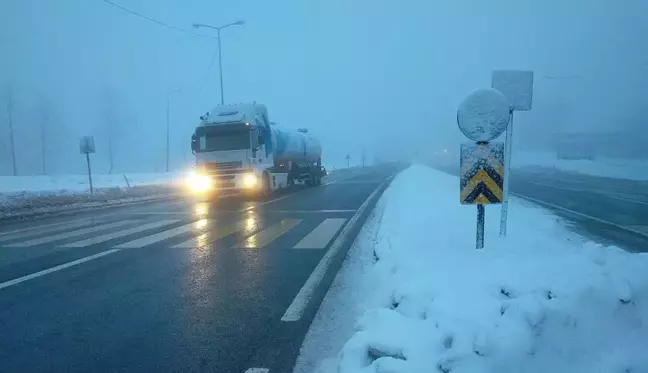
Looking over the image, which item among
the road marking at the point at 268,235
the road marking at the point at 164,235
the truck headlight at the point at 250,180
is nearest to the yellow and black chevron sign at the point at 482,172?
the road marking at the point at 268,235

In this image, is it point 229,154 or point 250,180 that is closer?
point 250,180

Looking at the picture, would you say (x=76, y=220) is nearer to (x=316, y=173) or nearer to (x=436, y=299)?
(x=436, y=299)

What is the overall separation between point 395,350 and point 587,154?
6771 cm

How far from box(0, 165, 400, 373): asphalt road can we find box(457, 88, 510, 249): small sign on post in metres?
2.38

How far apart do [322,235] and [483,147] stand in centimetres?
514

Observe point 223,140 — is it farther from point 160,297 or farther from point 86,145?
point 160,297

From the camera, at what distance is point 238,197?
22062mm

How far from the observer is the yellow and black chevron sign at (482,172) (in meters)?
5.57

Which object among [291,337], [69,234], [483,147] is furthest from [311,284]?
[69,234]

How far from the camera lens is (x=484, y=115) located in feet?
17.9

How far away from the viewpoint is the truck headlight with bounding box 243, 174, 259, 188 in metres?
18.0

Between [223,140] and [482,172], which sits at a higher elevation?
[223,140]

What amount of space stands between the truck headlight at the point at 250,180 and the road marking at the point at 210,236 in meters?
6.23

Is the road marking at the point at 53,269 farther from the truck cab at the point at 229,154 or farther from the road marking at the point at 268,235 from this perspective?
the truck cab at the point at 229,154
